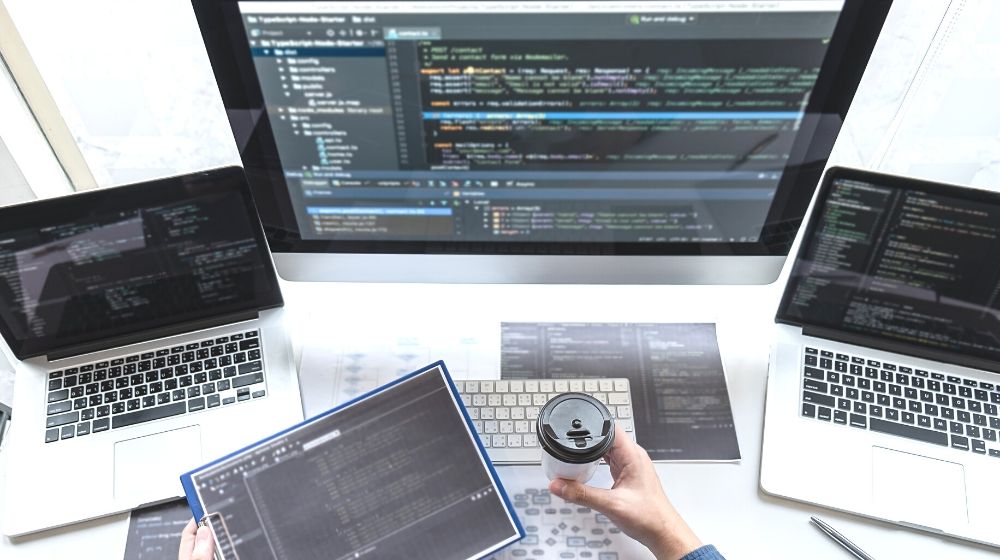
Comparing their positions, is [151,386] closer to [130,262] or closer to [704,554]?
[130,262]

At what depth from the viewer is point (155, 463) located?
0.88m

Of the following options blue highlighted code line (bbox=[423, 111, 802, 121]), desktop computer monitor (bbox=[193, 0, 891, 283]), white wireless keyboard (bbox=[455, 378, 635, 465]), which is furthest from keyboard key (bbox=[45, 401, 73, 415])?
blue highlighted code line (bbox=[423, 111, 802, 121])

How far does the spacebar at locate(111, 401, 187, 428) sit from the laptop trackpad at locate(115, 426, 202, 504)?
0.02m

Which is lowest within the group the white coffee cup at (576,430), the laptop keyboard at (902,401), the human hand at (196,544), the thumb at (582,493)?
the human hand at (196,544)

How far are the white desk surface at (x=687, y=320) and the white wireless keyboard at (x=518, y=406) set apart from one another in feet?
0.35

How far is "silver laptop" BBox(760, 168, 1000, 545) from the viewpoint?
0.84m

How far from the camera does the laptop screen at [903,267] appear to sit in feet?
2.71

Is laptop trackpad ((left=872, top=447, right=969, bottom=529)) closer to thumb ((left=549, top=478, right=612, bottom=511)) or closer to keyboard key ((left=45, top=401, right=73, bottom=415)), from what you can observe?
thumb ((left=549, top=478, right=612, bottom=511))

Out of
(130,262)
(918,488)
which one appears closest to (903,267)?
(918,488)

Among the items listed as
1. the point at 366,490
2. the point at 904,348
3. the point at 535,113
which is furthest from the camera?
the point at 904,348

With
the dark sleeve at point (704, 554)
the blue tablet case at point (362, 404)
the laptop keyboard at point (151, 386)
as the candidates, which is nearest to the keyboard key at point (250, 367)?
the laptop keyboard at point (151, 386)

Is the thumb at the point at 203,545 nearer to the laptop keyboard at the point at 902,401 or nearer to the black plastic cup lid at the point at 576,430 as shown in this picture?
the black plastic cup lid at the point at 576,430

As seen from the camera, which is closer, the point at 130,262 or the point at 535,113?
the point at 535,113

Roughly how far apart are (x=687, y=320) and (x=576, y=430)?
1.14 ft
